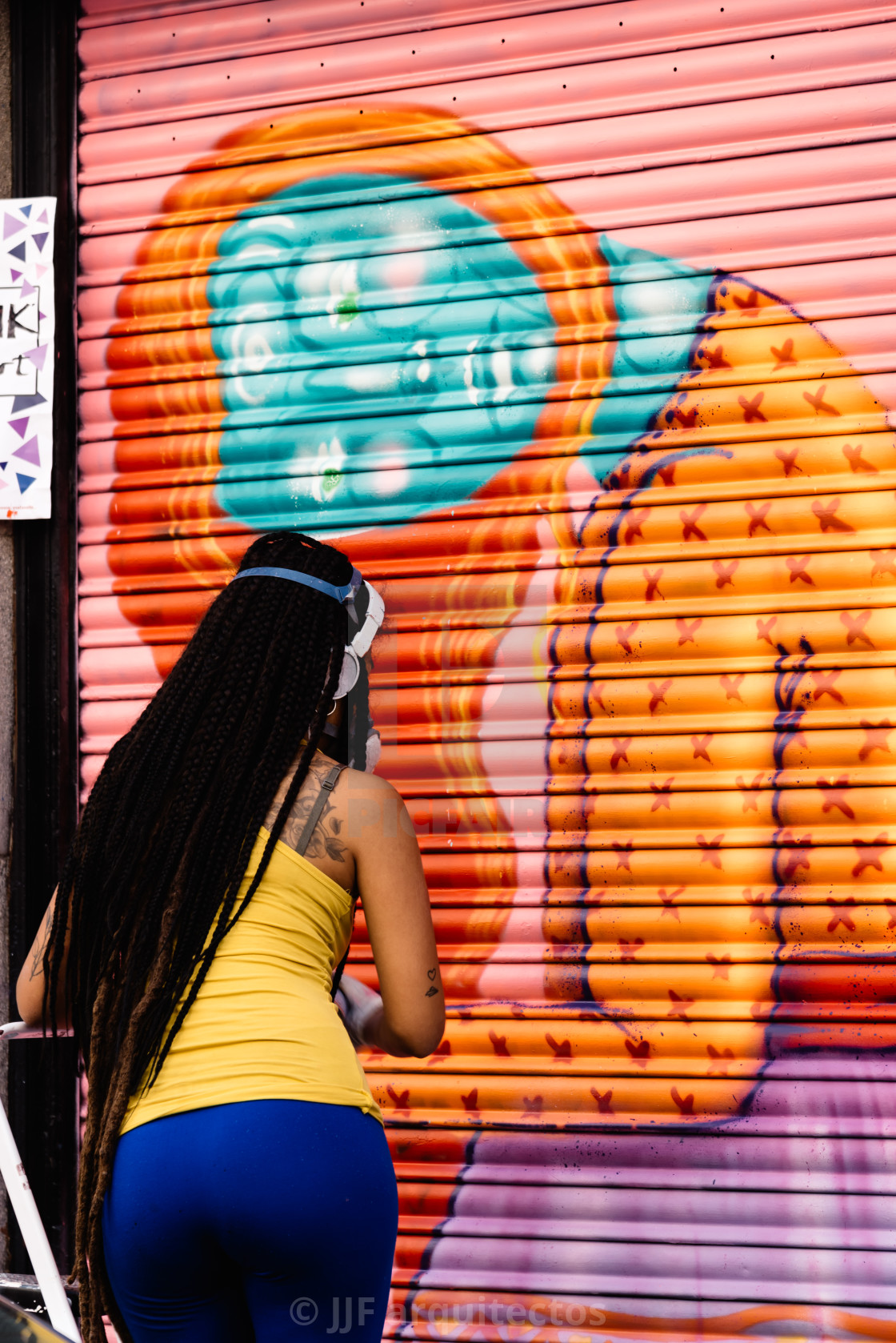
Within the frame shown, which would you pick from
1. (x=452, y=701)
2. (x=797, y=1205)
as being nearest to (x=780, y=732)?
(x=452, y=701)

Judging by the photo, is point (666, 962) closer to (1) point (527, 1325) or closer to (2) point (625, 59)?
(1) point (527, 1325)

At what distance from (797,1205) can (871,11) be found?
3356mm

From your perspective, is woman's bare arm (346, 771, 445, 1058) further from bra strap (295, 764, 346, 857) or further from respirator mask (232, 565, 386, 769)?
respirator mask (232, 565, 386, 769)

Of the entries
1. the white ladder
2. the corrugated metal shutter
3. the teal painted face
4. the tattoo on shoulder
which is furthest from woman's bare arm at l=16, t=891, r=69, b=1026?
the teal painted face

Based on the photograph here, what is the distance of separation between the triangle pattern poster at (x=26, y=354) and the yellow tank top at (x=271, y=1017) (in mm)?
2191

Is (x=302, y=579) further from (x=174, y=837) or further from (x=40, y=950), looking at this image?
(x=40, y=950)

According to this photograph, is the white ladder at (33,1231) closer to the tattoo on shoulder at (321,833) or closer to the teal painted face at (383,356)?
the tattoo on shoulder at (321,833)

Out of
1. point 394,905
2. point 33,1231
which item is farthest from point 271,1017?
point 33,1231

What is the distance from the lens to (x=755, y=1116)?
9.19ft

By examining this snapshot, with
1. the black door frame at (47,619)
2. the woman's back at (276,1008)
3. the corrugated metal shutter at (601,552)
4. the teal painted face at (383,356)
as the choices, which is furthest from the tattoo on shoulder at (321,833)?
the black door frame at (47,619)

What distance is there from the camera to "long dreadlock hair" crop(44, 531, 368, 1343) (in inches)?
66.2

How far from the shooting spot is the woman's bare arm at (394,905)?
5.65 feet

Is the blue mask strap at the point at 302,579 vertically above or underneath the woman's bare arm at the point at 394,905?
above

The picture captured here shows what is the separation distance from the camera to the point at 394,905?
1.74m
